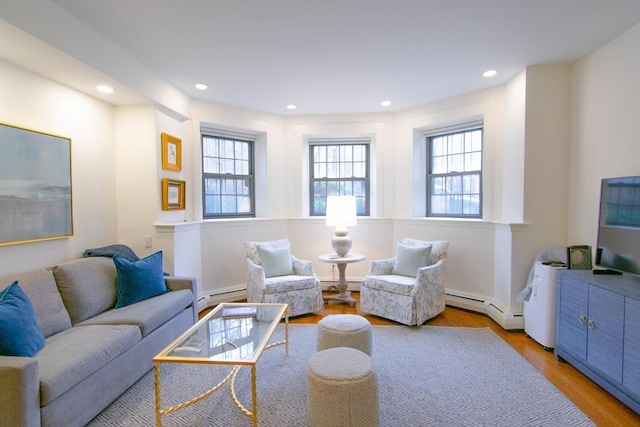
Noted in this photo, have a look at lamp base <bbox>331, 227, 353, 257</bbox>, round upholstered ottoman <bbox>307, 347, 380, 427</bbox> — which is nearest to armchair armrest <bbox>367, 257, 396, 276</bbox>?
lamp base <bbox>331, 227, 353, 257</bbox>

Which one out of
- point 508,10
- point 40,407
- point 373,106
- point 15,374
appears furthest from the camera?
point 373,106

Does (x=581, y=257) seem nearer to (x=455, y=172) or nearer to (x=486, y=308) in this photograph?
(x=486, y=308)

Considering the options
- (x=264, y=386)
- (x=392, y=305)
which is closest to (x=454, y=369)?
(x=392, y=305)

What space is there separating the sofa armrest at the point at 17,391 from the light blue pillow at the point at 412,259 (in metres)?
3.27

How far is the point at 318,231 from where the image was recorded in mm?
4770

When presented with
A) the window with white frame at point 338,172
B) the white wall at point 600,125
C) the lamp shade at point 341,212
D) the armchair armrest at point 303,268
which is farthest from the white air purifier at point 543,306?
the window with white frame at point 338,172

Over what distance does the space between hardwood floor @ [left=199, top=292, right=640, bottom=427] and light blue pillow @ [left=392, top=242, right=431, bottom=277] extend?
0.59m

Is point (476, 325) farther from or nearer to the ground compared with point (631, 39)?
nearer to the ground

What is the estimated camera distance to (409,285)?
11.2 feet

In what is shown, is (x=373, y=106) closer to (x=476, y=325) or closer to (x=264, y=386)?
(x=476, y=325)

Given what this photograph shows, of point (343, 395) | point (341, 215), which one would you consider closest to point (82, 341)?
point (343, 395)

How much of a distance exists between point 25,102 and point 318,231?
3.40 metres

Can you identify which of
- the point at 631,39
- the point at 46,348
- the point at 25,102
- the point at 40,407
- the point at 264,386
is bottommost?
the point at 264,386

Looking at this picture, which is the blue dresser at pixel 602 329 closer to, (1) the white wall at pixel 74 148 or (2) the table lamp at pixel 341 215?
(2) the table lamp at pixel 341 215
